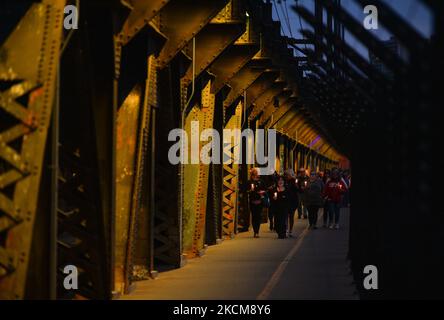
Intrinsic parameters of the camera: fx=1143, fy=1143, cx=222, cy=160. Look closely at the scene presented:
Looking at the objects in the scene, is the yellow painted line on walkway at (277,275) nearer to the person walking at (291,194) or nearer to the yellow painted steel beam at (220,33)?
the person walking at (291,194)

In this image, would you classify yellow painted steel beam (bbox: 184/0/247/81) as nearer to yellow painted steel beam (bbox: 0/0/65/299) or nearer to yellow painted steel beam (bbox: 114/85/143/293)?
yellow painted steel beam (bbox: 114/85/143/293)

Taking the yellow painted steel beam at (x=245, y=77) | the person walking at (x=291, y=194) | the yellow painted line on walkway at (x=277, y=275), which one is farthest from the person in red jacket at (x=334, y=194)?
the yellow painted line on walkway at (x=277, y=275)

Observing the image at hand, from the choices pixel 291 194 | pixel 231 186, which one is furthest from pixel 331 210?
pixel 231 186

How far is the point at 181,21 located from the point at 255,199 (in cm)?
1158

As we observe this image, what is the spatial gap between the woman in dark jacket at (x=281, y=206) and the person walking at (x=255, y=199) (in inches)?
19.0

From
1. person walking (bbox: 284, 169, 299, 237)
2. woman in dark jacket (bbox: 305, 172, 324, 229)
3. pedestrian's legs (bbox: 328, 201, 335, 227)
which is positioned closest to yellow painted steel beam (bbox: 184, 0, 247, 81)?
person walking (bbox: 284, 169, 299, 237)

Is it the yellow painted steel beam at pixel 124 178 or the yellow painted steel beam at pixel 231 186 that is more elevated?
the yellow painted steel beam at pixel 231 186

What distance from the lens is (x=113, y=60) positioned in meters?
12.9

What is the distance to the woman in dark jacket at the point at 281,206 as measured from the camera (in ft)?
90.6

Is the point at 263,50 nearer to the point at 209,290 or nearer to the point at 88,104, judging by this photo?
the point at 209,290

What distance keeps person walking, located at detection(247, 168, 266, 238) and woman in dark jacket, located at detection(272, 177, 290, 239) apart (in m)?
0.48

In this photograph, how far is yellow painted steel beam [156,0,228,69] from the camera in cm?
1711

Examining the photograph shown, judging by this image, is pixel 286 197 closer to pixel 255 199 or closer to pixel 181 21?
pixel 255 199

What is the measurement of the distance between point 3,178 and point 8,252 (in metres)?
0.57
